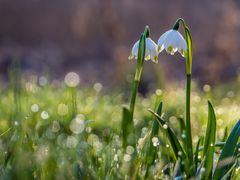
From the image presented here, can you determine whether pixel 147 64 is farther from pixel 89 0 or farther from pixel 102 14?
pixel 89 0

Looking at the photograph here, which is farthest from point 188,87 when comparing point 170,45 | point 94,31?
point 94,31

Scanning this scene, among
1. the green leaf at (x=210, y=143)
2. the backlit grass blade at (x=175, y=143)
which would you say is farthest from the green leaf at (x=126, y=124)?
the green leaf at (x=210, y=143)

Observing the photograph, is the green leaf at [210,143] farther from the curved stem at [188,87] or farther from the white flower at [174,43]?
the white flower at [174,43]

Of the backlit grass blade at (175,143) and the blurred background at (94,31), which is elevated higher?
the blurred background at (94,31)

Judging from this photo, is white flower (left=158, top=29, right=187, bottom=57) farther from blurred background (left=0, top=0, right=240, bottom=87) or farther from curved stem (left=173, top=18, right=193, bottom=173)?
blurred background (left=0, top=0, right=240, bottom=87)

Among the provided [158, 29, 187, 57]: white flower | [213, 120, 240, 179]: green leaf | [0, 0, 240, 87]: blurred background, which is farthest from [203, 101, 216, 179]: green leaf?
[0, 0, 240, 87]: blurred background

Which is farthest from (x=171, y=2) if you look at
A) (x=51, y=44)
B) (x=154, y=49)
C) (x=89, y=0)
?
(x=154, y=49)
